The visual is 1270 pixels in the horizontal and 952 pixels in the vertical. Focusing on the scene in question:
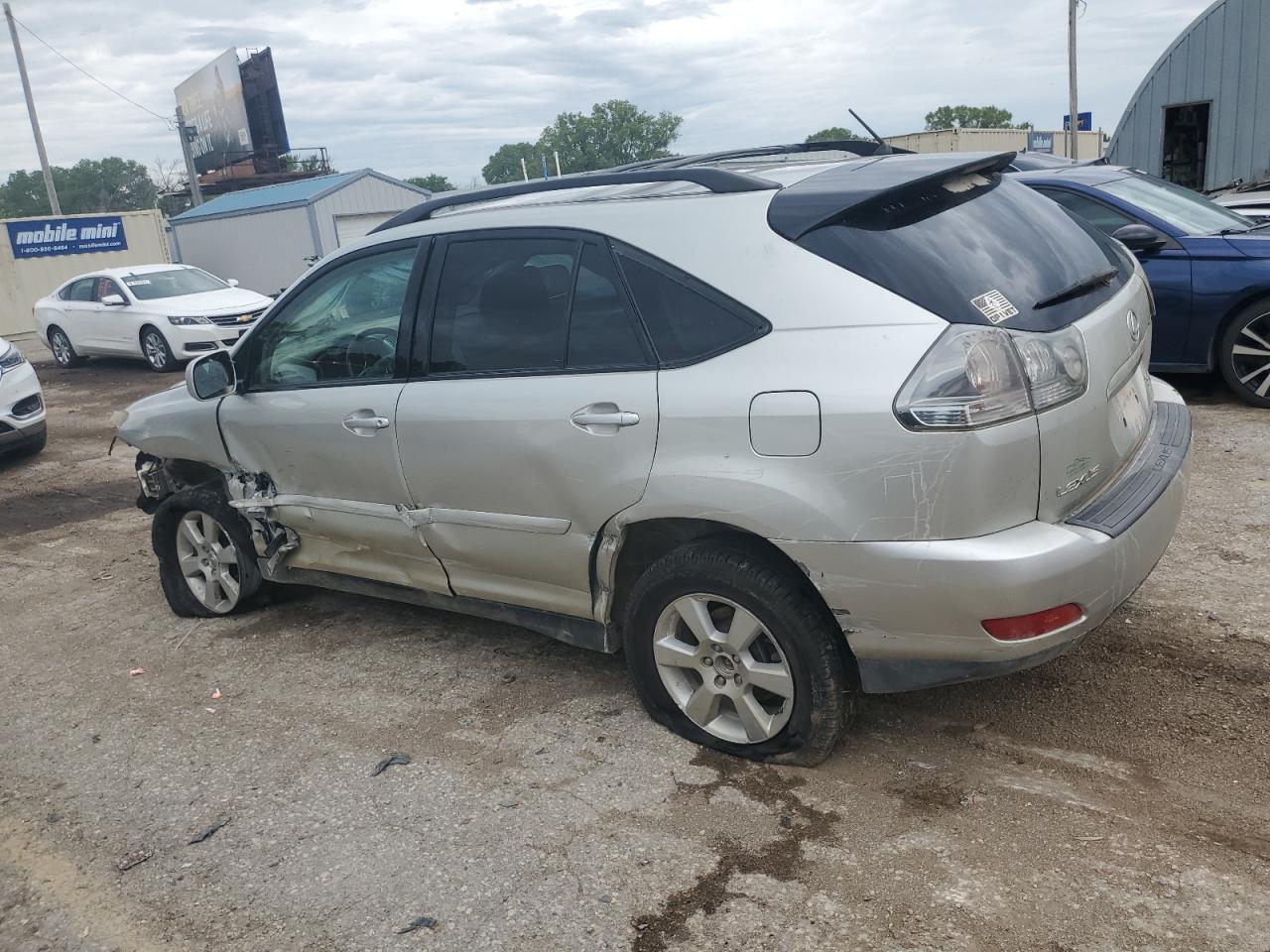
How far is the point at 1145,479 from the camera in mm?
3145

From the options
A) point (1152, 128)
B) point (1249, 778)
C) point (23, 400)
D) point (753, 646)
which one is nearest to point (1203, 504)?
point (1249, 778)

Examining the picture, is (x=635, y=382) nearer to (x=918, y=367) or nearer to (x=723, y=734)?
(x=918, y=367)

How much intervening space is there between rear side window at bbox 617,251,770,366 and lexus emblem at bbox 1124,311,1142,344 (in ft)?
4.07

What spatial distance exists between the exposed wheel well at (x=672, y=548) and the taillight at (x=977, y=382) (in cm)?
58

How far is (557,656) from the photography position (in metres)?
4.26

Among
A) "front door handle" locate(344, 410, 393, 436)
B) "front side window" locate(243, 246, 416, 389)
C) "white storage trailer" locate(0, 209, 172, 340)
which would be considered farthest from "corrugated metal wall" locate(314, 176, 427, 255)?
"front door handle" locate(344, 410, 393, 436)

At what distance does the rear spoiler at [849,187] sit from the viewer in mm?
2969

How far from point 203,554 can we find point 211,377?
992 millimetres

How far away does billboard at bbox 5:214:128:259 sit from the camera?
26109 mm

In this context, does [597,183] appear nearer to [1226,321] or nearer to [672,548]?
[672,548]

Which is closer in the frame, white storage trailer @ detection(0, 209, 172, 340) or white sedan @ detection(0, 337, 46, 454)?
white sedan @ detection(0, 337, 46, 454)

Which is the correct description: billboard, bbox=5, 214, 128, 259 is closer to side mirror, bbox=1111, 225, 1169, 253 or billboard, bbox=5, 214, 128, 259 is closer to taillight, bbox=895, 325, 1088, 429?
side mirror, bbox=1111, 225, 1169, 253

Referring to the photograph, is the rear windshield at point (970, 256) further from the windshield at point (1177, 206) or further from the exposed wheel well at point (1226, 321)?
the windshield at point (1177, 206)

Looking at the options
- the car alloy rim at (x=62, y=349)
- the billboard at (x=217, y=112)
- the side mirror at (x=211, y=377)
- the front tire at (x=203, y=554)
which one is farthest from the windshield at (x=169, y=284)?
the billboard at (x=217, y=112)
